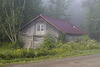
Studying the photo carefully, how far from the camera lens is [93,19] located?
110ft

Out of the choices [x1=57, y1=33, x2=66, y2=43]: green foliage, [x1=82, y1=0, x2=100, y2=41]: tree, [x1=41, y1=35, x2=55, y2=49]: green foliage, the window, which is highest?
[x1=82, y1=0, x2=100, y2=41]: tree

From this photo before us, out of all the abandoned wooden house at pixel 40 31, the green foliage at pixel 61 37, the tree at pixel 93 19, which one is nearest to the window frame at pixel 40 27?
the abandoned wooden house at pixel 40 31

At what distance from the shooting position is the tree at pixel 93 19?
33062 millimetres

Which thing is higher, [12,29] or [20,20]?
[20,20]

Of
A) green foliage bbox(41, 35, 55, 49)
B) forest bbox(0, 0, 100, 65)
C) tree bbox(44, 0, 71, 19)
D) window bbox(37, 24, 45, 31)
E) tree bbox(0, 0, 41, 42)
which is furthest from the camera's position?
tree bbox(44, 0, 71, 19)

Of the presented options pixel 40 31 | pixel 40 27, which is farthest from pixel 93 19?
pixel 40 31

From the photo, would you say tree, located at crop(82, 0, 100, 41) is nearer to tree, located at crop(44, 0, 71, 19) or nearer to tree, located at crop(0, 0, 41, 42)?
tree, located at crop(44, 0, 71, 19)

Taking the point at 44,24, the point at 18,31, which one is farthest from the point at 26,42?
the point at 44,24

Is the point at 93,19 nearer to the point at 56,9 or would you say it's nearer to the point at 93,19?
the point at 93,19

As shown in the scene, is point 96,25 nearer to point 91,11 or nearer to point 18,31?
point 91,11

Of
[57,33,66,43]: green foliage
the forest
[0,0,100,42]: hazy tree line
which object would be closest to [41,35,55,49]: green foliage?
the forest

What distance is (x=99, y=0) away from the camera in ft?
115

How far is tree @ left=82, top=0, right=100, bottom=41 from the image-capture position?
3306cm

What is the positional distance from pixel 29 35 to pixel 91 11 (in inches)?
840
